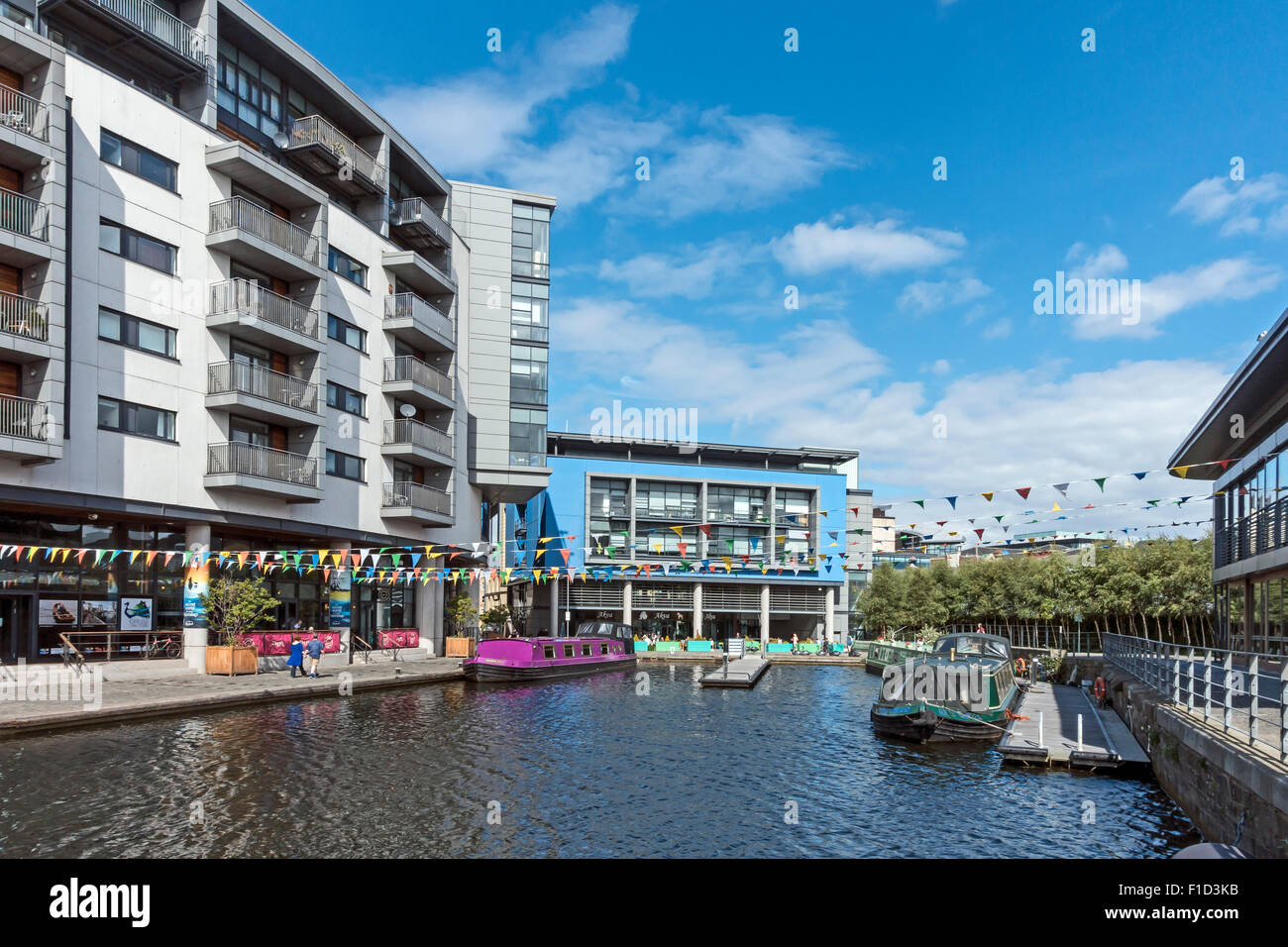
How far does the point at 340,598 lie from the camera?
42594 millimetres

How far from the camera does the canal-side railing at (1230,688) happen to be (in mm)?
12523

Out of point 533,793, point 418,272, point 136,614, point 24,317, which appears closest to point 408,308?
point 418,272

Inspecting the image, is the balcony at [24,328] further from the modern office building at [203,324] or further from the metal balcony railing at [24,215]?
the metal balcony railing at [24,215]

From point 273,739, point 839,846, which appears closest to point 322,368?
point 273,739

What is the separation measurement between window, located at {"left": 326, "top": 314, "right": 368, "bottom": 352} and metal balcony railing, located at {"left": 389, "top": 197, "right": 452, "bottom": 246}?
7.20 m

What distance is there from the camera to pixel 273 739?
21766mm

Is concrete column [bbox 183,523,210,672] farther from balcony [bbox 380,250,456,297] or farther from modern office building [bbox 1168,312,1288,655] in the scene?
modern office building [bbox 1168,312,1288,655]

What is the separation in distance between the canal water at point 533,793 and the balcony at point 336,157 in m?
24.7

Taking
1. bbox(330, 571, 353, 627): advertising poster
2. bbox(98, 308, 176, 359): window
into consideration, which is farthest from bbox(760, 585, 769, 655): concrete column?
bbox(98, 308, 176, 359): window

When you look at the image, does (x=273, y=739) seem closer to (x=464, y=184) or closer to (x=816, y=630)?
(x=464, y=184)

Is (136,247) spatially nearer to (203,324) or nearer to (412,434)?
(203,324)

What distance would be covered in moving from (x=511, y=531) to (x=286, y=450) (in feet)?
152

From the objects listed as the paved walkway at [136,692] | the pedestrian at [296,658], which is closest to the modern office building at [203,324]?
the paved walkway at [136,692]

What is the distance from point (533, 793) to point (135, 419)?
2151 centimetres
